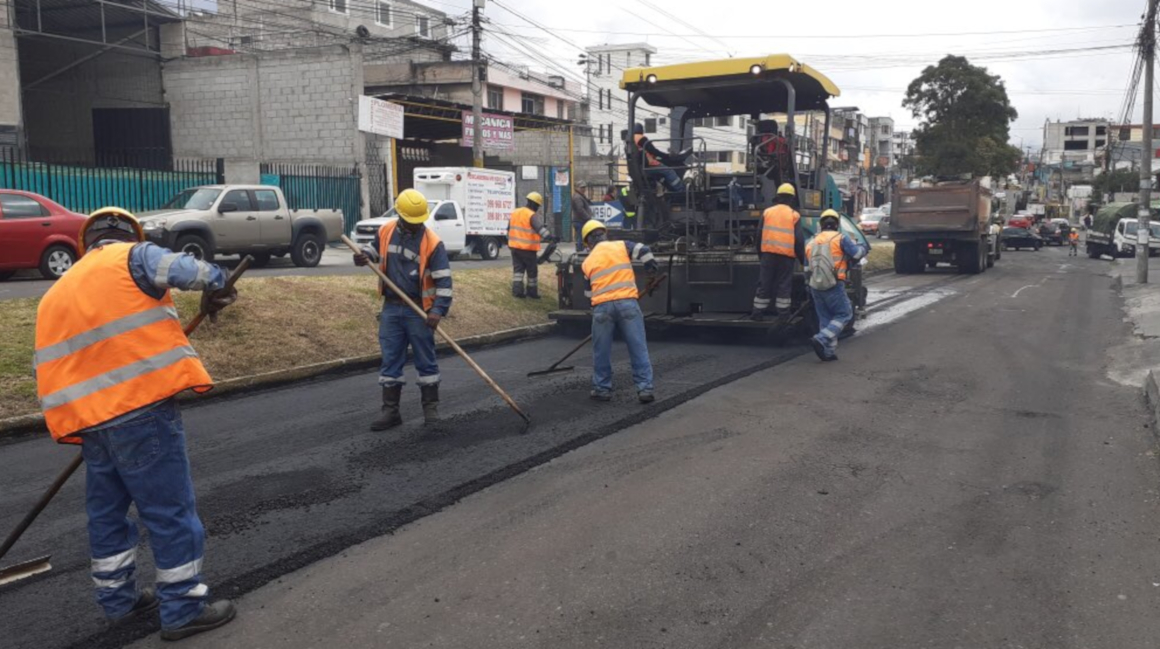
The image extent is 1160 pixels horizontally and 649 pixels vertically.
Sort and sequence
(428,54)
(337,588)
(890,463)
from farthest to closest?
(428,54), (890,463), (337,588)

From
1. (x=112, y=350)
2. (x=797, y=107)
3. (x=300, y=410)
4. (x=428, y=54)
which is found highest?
(x=428, y=54)

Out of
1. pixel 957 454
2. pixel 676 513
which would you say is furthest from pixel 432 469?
pixel 957 454

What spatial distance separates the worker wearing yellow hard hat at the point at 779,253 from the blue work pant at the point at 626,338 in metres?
3.11

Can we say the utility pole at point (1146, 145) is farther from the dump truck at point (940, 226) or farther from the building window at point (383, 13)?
the building window at point (383, 13)

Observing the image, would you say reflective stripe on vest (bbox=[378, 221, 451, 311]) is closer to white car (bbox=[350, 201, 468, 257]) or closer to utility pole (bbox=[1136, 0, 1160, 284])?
white car (bbox=[350, 201, 468, 257])

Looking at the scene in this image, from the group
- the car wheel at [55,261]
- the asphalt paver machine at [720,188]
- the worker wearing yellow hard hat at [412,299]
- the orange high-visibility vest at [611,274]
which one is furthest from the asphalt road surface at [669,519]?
the car wheel at [55,261]

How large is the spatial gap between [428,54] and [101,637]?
40939 mm

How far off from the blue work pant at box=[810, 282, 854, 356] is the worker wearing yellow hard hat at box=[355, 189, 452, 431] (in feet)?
16.1

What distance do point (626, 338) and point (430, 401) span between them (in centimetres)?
194

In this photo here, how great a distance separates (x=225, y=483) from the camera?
590 centimetres

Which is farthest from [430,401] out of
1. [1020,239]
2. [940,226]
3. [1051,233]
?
[1051,233]

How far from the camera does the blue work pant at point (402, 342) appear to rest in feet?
23.7

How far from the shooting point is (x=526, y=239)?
14.0m

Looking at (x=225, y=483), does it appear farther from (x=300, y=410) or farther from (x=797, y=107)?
(x=797, y=107)
